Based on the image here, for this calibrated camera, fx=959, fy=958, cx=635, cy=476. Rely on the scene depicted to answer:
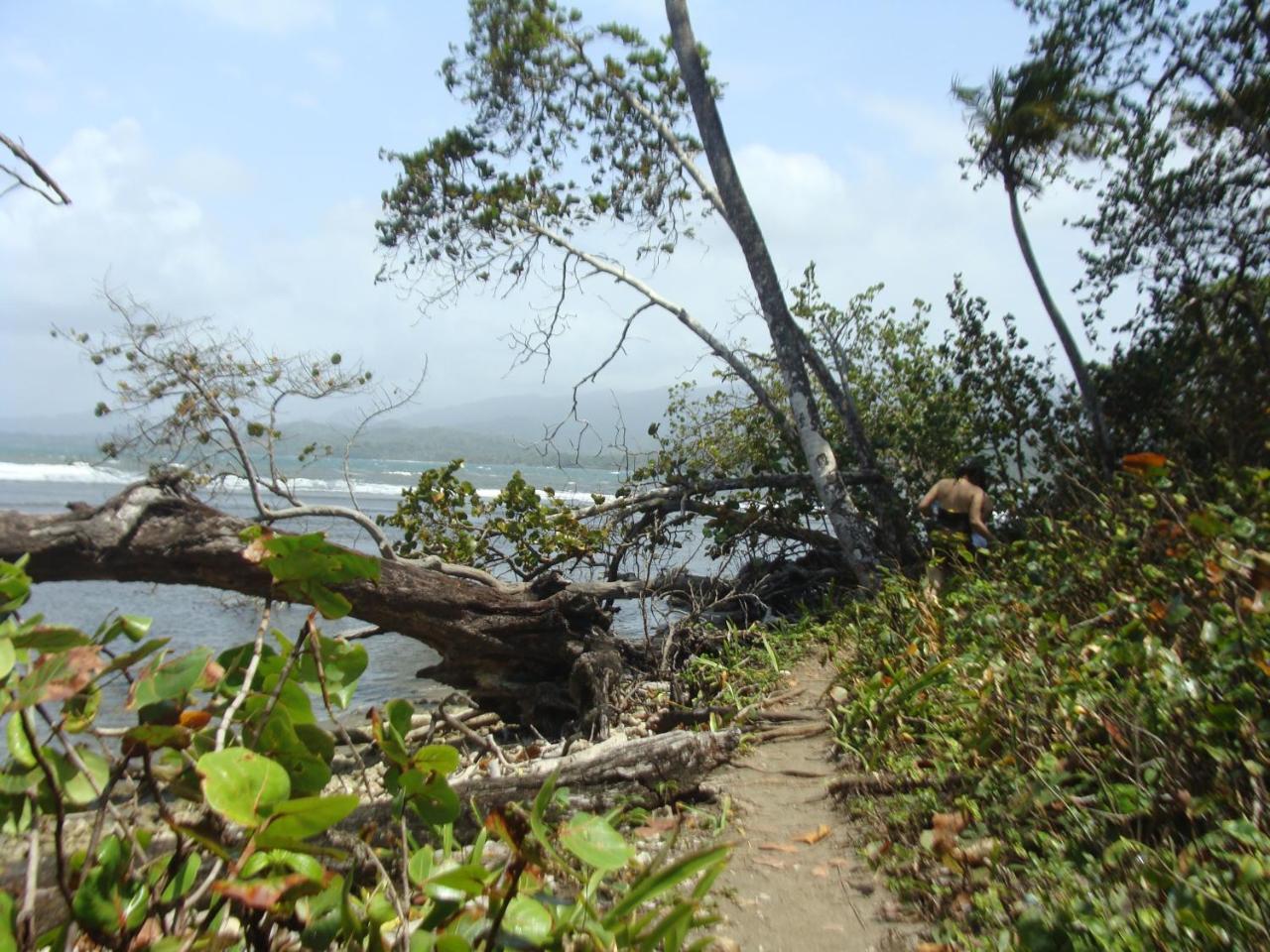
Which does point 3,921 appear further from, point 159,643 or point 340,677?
point 340,677

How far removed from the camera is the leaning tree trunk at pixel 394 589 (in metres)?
5.97

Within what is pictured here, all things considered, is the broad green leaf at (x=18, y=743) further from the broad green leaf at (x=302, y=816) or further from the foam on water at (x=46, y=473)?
the foam on water at (x=46, y=473)

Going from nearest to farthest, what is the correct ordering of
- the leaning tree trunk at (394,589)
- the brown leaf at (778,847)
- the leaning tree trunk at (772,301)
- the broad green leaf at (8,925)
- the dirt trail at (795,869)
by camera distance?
1. the broad green leaf at (8,925)
2. the dirt trail at (795,869)
3. the brown leaf at (778,847)
4. the leaning tree trunk at (394,589)
5. the leaning tree trunk at (772,301)

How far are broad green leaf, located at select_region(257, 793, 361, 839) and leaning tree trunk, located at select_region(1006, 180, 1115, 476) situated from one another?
10.1 metres

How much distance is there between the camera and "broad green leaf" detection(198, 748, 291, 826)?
1.34 meters

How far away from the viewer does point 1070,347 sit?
1062cm

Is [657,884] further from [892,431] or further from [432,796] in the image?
[892,431]

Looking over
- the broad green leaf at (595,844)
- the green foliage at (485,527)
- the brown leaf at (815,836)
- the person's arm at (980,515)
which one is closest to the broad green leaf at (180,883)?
the broad green leaf at (595,844)

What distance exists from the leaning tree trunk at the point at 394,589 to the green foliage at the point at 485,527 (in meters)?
1.84

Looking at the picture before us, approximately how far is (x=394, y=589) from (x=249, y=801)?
5.87 meters

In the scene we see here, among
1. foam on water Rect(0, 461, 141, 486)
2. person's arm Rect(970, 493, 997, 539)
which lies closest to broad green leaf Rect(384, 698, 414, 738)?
person's arm Rect(970, 493, 997, 539)

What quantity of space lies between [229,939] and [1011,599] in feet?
15.8

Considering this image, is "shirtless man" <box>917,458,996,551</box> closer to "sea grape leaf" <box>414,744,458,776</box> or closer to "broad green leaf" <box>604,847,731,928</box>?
"broad green leaf" <box>604,847,731,928</box>

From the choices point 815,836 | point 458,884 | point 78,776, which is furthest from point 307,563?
point 815,836
